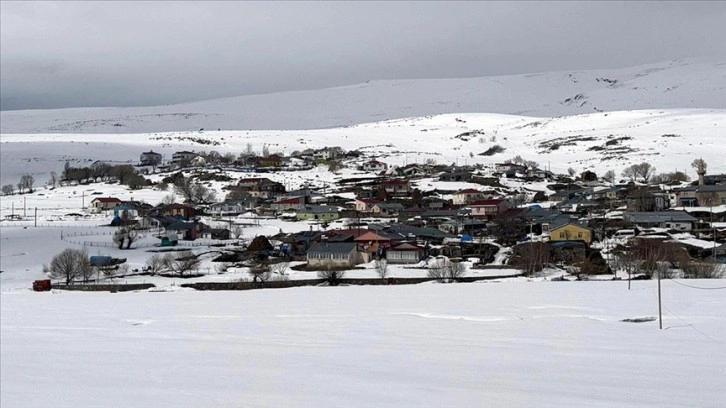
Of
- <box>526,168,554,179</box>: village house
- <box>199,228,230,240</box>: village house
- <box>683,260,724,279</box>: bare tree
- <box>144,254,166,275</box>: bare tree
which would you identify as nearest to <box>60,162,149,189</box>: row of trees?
<box>199,228,230,240</box>: village house

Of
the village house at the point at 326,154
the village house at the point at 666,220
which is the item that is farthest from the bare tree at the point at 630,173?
the village house at the point at 326,154

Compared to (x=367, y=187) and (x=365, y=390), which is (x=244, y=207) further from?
(x=365, y=390)

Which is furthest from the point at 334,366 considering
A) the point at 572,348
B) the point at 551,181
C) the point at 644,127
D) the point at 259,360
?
the point at 644,127

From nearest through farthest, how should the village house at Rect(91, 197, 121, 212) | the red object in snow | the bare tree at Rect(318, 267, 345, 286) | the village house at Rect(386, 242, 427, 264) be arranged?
the red object in snow < the bare tree at Rect(318, 267, 345, 286) < the village house at Rect(386, 242, 427, 264) < the village house at Rect(91, 197, 121, 212)

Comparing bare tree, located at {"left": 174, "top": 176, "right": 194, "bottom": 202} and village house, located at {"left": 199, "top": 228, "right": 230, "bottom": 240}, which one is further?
bare tree, located at {"left": 174, "top": 176, "right": 194, "bottom": 202}

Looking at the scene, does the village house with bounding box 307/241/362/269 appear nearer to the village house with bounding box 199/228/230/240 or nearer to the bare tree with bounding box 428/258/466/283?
the bare tree with bounding box 428/258/466/283

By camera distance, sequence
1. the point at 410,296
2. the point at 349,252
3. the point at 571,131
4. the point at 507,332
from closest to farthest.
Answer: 1. the point at 507,332
2. the point at 410,296
3. the point at 349,252
4. the point at 571,131

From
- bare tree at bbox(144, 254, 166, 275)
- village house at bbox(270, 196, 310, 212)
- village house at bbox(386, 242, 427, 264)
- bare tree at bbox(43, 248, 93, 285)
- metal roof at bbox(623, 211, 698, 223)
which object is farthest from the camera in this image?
village house at bbox(270, 196, 310, 212)

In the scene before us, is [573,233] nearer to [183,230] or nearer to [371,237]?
[371,237]
